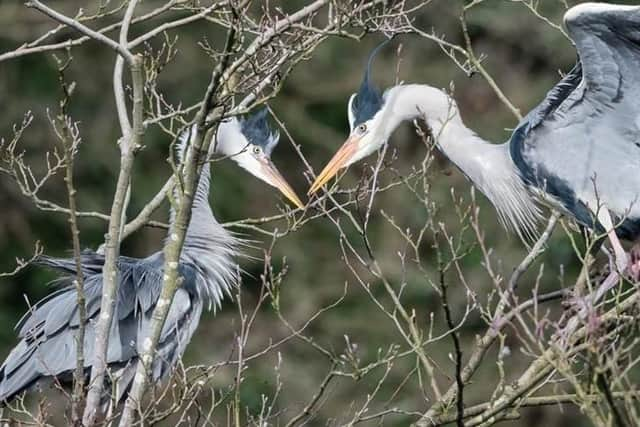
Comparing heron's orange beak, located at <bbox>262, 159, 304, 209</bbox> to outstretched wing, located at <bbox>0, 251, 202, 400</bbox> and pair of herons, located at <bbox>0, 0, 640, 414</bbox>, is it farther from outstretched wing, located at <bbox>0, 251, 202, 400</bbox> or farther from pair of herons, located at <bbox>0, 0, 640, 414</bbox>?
outstretched wing, located at <bbox>0, 251, 202, 400</bbox>

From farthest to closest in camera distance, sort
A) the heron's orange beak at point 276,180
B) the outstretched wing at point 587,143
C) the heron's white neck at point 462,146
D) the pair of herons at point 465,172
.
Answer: the heron's orange beak at point 276,180 → the heron's white neck at point 462,146 → the pair of herons at point 465,172 → the outstretched wing at point 587,143

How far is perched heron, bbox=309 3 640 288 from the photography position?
4672 mm

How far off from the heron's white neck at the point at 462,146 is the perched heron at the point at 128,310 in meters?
0.73

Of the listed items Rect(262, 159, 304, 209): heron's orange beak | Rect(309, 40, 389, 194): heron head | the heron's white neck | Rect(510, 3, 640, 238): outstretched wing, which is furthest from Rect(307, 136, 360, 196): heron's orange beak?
Rect(510, 3, 640, 238): outstretched wing

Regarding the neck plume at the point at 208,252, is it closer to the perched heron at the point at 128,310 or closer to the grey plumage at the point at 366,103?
the perched heron at the point at 128,310

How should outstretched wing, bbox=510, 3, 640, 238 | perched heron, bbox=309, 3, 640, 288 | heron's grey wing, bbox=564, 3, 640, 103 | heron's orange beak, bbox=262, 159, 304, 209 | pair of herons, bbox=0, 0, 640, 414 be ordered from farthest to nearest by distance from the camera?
heron's orange beak, bbox=262, 159, 304, 209
pair of herons, bbox=0, 0, 640, 414
outstretched wing, bbox=510, 3, 640, 238
perched heron, bbox=309, 3, 640, 288
heron's grey wing, bbox=564, 3, 640, 103

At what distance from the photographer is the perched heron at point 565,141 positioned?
15.3 ft

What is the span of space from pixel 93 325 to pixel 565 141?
1.79 m

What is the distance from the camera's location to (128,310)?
5.16 metres

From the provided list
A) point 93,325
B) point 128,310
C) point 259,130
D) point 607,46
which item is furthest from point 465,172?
point 93,325

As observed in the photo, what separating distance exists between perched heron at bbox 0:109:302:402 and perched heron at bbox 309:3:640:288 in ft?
1.72

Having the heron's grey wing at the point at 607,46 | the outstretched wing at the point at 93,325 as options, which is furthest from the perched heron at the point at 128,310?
the heron's grey wing at the point at 607,46

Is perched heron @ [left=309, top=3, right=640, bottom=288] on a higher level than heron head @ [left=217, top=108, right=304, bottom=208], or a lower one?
higher

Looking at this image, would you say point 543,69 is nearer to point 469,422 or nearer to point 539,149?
point 539,149
